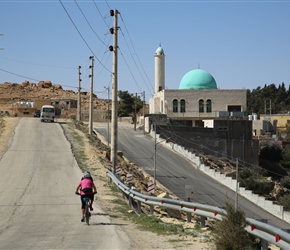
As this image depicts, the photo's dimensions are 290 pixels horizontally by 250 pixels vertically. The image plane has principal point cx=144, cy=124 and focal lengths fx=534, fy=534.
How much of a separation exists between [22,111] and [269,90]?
88348 millimetres

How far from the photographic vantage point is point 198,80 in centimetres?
8038

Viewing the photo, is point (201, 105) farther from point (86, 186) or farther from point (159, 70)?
point (86, 186)

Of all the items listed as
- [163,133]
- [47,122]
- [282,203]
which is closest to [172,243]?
[282,203]

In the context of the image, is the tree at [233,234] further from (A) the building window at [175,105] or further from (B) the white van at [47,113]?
(A) the building window at [175,105]

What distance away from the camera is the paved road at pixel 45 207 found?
40.4ft

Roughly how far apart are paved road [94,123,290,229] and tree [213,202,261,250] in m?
24.7

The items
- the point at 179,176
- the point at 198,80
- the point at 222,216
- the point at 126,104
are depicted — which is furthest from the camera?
the point at 126,104

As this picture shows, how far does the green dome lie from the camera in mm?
79875

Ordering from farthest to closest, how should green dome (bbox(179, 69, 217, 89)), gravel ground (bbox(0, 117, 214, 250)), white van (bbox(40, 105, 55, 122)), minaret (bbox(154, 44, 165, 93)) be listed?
minaret (bbox(154, 44, 165, 93)) → green dome (bbox(179, 69, 217, 89)) → white van (bbox(40, 105, 55, 122)) → gravel ground (bbox(0, 117, 214, 250))

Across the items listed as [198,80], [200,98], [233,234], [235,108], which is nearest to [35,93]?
[198,80]

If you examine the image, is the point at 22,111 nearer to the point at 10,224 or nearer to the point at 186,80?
the point at 186,80

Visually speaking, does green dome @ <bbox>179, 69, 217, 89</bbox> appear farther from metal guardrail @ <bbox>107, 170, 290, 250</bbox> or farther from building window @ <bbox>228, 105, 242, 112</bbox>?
metal guardrail @ <bbox>107, 170, 290, 250</bbox>

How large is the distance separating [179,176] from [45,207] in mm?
28223

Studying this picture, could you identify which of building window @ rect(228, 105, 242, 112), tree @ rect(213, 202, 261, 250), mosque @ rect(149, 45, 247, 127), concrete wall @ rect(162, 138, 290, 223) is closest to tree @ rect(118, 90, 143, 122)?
mosque @ rect(149, 45, 247, 127)
